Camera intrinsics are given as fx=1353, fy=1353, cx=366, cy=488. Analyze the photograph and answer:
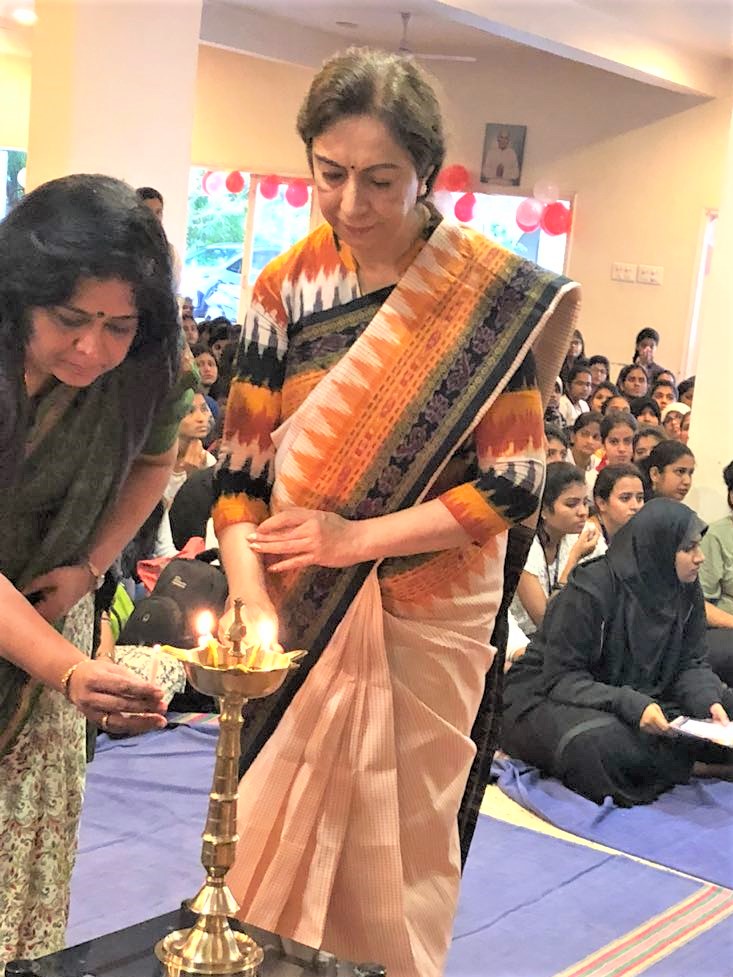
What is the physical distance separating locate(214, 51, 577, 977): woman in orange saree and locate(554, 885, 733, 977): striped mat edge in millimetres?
977

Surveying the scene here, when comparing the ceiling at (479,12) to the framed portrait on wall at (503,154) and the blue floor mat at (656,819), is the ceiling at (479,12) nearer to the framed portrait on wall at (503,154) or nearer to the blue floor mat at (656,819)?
the framed portrait on wall at (503,154)

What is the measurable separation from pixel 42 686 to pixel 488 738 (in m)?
0.66

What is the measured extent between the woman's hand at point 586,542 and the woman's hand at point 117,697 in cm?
323

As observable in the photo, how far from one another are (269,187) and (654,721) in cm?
963

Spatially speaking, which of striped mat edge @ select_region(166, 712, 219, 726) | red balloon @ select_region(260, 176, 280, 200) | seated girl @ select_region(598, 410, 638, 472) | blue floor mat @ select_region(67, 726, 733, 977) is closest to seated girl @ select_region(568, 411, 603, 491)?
seated girl @ select_region(598, 410, 638, 472)

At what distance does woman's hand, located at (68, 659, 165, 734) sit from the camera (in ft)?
4.27

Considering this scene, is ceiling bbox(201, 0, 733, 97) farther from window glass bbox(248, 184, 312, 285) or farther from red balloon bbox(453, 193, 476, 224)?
window glass bbox(248, 184, 312, 285)

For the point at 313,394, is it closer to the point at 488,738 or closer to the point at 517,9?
the point at 488,738

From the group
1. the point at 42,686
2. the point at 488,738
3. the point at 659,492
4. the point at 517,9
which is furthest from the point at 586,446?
the point at 42,686

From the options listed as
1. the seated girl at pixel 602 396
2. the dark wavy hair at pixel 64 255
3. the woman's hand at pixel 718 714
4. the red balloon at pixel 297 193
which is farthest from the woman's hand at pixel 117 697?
the red balloon at pixel 297 193

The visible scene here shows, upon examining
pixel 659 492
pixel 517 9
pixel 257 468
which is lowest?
pixel 659 492

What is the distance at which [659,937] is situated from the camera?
108 inches

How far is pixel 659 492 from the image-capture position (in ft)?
17.6

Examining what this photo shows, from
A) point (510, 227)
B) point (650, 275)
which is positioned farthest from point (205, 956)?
point (510, 227)
